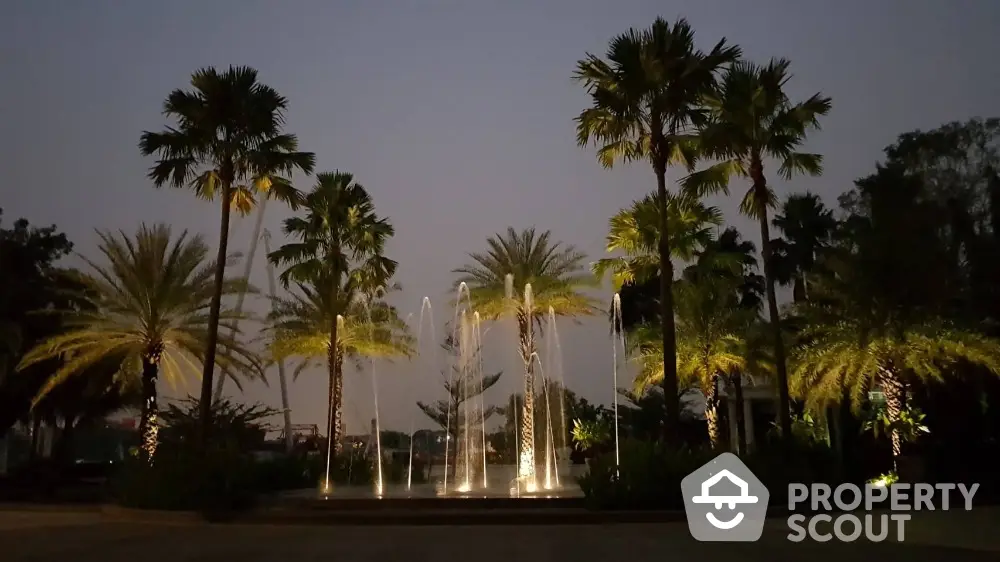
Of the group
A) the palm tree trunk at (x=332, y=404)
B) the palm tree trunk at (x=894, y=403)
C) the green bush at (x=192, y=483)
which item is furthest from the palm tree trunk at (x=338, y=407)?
the palm tree trunk at (x=894, y=403)

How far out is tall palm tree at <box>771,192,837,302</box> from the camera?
41531 mm

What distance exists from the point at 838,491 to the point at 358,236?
16.5 metres

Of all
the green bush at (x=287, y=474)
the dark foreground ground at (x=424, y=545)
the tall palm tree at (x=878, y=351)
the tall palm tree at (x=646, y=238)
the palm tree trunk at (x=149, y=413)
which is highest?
the tall palm tree at (x=646, y=238)

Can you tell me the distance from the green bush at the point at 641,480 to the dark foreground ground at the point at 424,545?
1069 millimetres

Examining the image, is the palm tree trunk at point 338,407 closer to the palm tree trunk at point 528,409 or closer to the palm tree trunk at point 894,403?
the palm tree trunk at point 528,409

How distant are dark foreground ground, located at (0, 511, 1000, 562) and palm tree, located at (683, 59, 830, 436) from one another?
8.71m

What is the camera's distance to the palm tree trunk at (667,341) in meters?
18.2

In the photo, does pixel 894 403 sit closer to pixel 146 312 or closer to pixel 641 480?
pixel 641 480

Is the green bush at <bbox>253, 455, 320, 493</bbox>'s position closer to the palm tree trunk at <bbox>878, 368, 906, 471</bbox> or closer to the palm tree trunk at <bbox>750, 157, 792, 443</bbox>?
the palm tree trunk at <bbox>750, 157, 792, 443</bbox>

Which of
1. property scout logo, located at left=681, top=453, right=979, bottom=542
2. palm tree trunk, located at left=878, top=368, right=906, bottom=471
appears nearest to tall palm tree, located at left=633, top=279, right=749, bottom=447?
palm tree trunk, located at left=878, top=368, right=906, bottom=471

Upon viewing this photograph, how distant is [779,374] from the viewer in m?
20.8

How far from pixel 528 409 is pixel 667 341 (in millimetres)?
8776

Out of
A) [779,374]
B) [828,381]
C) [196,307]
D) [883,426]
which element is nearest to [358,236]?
[196,307]

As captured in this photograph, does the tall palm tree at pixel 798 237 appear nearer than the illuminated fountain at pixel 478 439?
No
